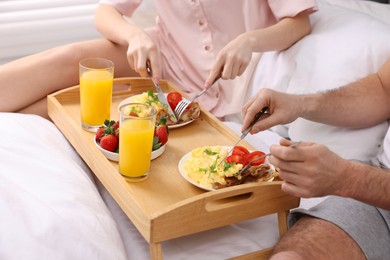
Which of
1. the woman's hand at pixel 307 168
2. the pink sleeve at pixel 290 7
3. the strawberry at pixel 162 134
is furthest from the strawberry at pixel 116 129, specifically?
the pink sleeve at pixel 290 7

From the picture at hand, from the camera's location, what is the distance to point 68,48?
2225 millimetres

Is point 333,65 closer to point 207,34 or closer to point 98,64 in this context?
point 207,34

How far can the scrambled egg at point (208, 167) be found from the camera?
5.15ft

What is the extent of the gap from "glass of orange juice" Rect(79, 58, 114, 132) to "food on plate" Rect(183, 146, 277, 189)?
333mm

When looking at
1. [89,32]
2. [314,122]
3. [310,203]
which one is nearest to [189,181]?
[310,203]

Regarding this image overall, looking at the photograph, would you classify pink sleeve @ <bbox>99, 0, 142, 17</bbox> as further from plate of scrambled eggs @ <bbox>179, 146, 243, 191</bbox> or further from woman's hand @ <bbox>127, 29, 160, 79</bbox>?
plate of scrambled eggs @ <bbox>179, 146, 243, 191</bbox>

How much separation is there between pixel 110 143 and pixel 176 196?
245mm

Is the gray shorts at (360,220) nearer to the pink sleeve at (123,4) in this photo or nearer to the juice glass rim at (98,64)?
the juice glass rim at (98,64)

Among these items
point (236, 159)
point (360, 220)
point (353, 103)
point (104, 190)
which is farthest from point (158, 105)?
point (360, 220)

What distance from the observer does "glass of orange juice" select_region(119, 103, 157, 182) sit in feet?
5.17

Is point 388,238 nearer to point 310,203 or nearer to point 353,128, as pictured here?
point 310,203

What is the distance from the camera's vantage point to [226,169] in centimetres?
157

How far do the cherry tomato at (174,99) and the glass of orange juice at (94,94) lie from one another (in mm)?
198

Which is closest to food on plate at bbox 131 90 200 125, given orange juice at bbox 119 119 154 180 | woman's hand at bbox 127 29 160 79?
woman's hand at bbox 127 29 160 79
